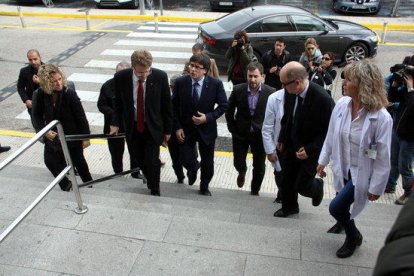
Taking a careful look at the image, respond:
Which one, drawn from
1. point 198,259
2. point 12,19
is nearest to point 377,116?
point 198,259

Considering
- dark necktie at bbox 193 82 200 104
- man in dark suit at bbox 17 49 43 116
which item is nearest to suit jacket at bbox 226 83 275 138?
dark necktie at bbox 193 82 200 104

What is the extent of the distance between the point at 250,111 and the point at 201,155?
835 millimetres

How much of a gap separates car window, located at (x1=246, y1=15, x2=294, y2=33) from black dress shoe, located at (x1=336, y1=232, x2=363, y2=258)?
25.8ft

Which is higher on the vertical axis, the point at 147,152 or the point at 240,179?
the point at 147,152

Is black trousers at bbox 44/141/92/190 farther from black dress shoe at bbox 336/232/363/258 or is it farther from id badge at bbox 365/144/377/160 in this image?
id badge at bbox 365/144/377/160

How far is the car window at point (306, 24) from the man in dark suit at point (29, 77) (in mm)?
6807

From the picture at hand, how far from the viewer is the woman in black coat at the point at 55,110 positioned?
4.58 m

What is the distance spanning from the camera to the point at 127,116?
15.3 feet

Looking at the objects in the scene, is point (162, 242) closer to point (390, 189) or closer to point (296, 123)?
point (296, 123)

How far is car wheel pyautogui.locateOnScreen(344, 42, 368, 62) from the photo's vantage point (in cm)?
1120

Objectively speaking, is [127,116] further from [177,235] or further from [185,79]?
[177,235]

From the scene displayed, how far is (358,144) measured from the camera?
3396 mm

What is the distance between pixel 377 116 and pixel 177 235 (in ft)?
6.17

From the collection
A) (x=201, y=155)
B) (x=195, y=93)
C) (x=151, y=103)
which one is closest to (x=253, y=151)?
(x=201, y=155)
